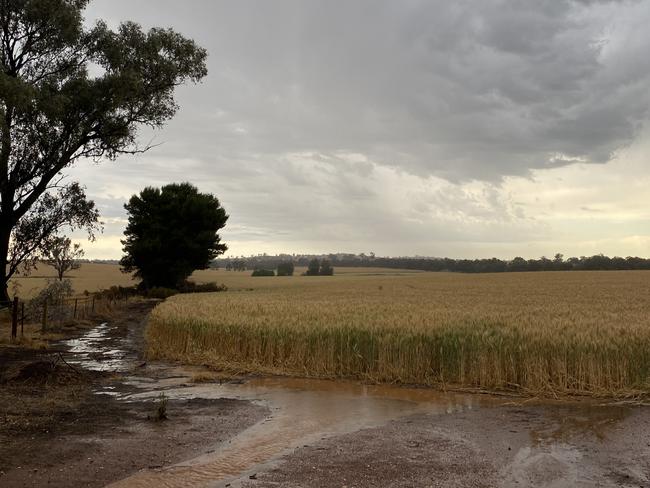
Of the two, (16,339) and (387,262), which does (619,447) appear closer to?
(16,339)

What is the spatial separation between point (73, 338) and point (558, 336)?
18.9 metres

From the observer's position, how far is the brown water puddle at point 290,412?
22.4 ft

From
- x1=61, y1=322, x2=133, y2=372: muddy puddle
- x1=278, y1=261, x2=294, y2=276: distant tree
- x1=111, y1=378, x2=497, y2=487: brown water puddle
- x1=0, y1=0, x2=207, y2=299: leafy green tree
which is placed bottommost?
x1=61, y1=322, x2=133, y2=372: muddy puddle

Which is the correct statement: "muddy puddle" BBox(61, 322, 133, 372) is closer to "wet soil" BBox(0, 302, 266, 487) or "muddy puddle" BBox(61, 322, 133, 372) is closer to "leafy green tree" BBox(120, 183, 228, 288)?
"wet soil" BBox(0, 302, 266, 487)

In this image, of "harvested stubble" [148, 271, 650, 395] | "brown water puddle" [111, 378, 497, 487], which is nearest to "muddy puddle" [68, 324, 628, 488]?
"brown water puddle" [111, 378, 497, 487]

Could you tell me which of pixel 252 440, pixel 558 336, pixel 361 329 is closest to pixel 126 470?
pixel 252 440

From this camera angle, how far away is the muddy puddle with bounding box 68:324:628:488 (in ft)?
22.8

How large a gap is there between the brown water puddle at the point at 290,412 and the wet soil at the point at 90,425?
39 cm

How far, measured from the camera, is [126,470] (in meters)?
→ 6.77

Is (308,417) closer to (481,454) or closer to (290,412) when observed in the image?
(290,412)

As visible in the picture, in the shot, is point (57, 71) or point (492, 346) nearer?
point (492, 346)

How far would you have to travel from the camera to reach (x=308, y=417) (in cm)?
1026

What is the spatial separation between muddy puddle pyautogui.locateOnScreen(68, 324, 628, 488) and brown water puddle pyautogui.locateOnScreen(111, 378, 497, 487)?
0.04ft

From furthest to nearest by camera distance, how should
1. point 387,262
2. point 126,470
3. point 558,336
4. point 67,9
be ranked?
point 387,262
point 67,9
point 558,336
point 126,470
